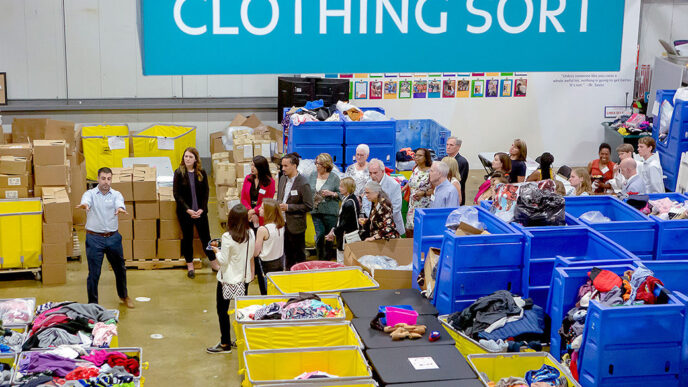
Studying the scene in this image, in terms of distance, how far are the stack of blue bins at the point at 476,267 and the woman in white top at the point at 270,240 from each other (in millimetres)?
1813

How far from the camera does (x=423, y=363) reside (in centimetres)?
538

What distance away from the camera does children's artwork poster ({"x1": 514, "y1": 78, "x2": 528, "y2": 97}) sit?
14695 mm

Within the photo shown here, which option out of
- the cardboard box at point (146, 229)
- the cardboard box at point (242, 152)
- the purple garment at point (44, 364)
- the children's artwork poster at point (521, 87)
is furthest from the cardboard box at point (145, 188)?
the children's artwork poster at point (521, 87)


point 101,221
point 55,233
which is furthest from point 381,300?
point 55,233

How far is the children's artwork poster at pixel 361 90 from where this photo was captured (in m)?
14.3

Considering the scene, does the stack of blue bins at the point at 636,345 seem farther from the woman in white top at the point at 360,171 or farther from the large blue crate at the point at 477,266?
the woman in white top at the point at 360,171

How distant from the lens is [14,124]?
12.9 m

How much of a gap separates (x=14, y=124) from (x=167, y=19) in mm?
11262

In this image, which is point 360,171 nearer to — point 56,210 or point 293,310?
point 293,310

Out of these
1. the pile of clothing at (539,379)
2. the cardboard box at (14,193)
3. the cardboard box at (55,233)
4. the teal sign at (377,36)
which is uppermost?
the teal sign at (377,36)

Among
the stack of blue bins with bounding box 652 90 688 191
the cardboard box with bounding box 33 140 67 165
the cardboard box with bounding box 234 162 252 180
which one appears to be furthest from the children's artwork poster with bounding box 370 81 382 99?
the cardboard box with bounding box 33 140 67 165

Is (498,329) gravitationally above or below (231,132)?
below

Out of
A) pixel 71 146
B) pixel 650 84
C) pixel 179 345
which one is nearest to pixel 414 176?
pixel 179 345

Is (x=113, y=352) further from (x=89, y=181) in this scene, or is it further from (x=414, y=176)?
(x=89, y=181)
